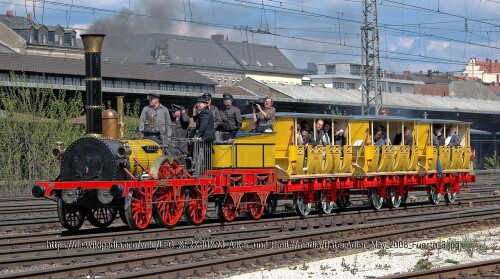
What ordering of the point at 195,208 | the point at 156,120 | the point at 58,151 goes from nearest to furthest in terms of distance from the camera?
the point at 58,151
the point at 156,120
the point at 195,208

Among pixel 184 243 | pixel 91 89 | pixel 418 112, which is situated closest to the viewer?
pixel 184 243

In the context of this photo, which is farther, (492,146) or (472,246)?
(492,146)

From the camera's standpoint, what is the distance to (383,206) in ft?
83.1

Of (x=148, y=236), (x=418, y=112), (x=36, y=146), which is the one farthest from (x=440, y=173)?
(x=418, y=112)

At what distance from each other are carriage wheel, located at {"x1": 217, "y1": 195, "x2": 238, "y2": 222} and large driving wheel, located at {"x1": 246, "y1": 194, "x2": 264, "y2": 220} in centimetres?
54

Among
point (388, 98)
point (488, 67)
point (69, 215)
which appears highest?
point (488, 67)

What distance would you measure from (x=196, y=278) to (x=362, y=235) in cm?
557

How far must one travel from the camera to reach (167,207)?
17.3 metres

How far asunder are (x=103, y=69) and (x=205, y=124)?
4450cm

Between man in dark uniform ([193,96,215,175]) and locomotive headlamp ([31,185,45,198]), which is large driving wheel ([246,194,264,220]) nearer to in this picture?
man in dark uniform ([193,96,215,175])

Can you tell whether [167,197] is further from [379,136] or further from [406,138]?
[406,138]

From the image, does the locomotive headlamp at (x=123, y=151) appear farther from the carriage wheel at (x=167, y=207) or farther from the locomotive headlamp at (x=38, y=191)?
the locomotive headlamp at (x=38, y=191)

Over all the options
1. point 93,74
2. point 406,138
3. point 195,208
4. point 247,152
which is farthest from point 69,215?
point 406,138

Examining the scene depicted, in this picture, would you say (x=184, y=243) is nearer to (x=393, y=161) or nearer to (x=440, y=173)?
(x=393, y=161)
